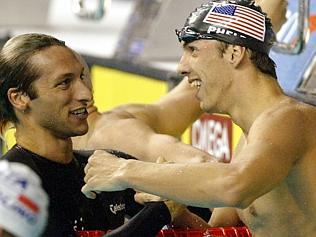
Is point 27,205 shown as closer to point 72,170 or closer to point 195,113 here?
point 72,170

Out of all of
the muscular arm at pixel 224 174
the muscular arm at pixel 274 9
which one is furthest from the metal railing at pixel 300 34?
the muscular arm at pixel 224 174

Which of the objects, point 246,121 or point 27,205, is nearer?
point 27,205

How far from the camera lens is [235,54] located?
3299 mm

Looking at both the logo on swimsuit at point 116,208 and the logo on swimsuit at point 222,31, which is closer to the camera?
the logo on swimsuit at point 222,31

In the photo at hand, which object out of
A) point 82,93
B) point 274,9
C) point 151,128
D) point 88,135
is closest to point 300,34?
point 274,9

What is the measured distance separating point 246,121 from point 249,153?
0.32 m

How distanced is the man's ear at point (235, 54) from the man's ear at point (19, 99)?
1.91ft

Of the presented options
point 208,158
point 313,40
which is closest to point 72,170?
point 208,158

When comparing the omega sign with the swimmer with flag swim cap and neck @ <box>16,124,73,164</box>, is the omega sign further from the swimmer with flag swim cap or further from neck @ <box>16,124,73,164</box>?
neck @ <box>16,124,73,164</box>

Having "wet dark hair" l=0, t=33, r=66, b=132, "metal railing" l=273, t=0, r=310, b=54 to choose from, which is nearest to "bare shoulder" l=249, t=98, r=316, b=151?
"wet dark hair" l=0, t=33, r=66, b=132

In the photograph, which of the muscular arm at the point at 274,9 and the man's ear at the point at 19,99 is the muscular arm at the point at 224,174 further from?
the muscular arm at the point at 274,9

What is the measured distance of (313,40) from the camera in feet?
16.7

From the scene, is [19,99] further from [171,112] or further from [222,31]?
[171,112]

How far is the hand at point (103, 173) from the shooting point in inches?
121
